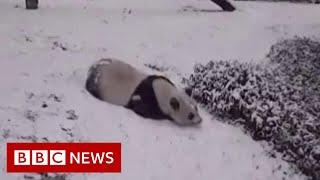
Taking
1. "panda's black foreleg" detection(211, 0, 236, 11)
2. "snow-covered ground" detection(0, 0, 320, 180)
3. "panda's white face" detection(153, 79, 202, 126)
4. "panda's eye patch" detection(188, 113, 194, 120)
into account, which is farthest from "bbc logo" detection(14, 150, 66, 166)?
"panda's black foreleg" detection(211, 0, 236, 11)

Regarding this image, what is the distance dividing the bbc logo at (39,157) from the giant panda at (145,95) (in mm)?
1939

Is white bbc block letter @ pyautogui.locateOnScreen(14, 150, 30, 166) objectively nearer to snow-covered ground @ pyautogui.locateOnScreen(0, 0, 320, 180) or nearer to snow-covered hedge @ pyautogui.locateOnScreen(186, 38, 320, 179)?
snow-covered ground @ pyautogui.locateOnScreen(0, 0, 320, 180)

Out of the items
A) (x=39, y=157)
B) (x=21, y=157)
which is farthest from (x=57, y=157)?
(x=21, y=157)

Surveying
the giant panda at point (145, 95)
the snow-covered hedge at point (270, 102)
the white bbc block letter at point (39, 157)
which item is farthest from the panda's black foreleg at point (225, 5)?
the white bbc block letter at point (39, 157)

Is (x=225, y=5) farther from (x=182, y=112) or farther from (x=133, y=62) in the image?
(x=182, y=112)

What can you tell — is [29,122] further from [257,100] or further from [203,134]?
[257,100]

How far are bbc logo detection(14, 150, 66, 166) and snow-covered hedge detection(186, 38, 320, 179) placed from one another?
303 cm

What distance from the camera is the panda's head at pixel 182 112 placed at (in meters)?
8.16

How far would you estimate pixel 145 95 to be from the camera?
8.19 meters

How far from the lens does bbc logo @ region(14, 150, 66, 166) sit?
6.21m

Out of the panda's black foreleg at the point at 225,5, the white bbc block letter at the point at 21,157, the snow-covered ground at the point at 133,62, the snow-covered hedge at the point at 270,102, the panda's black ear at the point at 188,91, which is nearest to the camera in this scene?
the white bbc block letter at the point at 21,157

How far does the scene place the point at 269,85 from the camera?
29.5 feet

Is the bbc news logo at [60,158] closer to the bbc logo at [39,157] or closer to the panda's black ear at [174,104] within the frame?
the bbc logo at [39,157]

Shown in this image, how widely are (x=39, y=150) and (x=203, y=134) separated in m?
2.48
